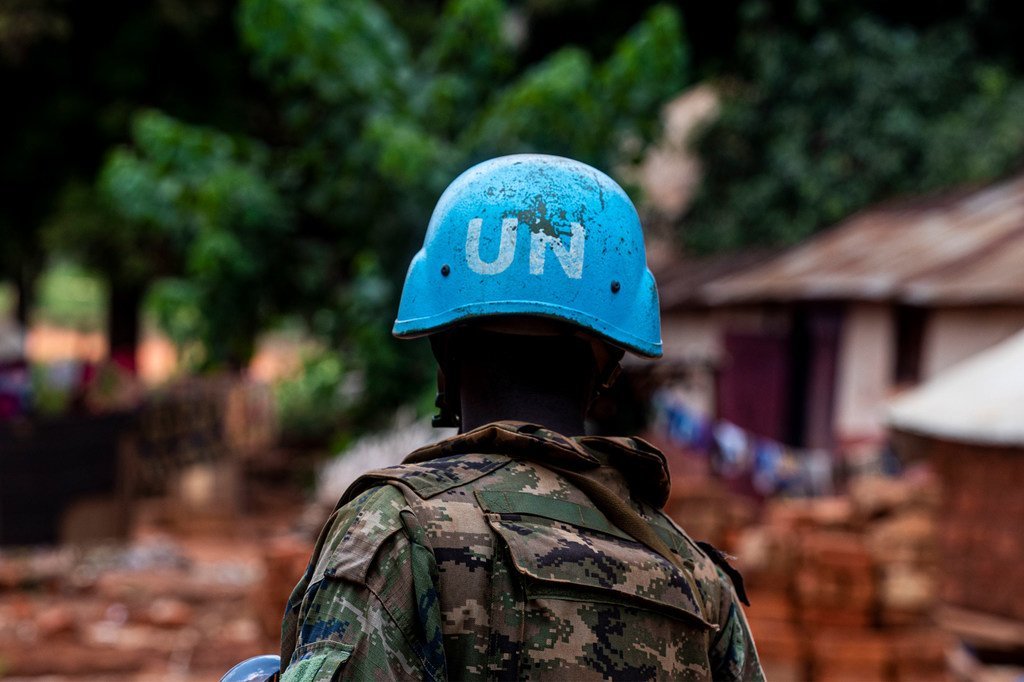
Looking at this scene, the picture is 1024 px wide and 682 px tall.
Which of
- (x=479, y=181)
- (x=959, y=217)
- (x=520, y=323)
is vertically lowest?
(x=520, y=323)

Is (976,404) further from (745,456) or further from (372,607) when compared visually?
(372,607)

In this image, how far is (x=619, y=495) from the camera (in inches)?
63.9

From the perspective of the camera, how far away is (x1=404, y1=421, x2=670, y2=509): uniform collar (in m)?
1.57

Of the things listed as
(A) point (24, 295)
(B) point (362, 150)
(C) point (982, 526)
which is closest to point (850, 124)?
(B) point (362, 150)

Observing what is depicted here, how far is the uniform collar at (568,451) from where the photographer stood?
5.14 feet

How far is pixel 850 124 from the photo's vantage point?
40.3ft

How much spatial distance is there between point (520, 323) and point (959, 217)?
31.2 feet

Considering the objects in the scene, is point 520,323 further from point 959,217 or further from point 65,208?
point 65,208

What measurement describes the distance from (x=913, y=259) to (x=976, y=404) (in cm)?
347

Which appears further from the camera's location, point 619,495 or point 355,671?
point 619,495

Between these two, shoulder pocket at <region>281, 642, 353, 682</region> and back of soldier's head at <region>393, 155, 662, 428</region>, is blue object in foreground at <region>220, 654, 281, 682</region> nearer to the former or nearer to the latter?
shoulder pocket at <region>281, 642, 353, 682</region>

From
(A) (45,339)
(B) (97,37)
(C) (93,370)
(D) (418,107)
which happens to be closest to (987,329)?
(D) (418,107)

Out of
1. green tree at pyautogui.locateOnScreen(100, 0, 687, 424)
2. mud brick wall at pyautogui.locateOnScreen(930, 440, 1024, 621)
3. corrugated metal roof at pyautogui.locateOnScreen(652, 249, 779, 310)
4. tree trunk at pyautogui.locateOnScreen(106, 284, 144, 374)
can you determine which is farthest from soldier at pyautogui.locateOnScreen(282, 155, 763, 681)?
tree trunk at pyautogui.locateOnScreen(106, 284, 144, 374)

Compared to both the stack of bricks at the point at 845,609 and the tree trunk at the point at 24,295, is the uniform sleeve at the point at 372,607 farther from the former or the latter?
the tree trunk at the point at 24,295
